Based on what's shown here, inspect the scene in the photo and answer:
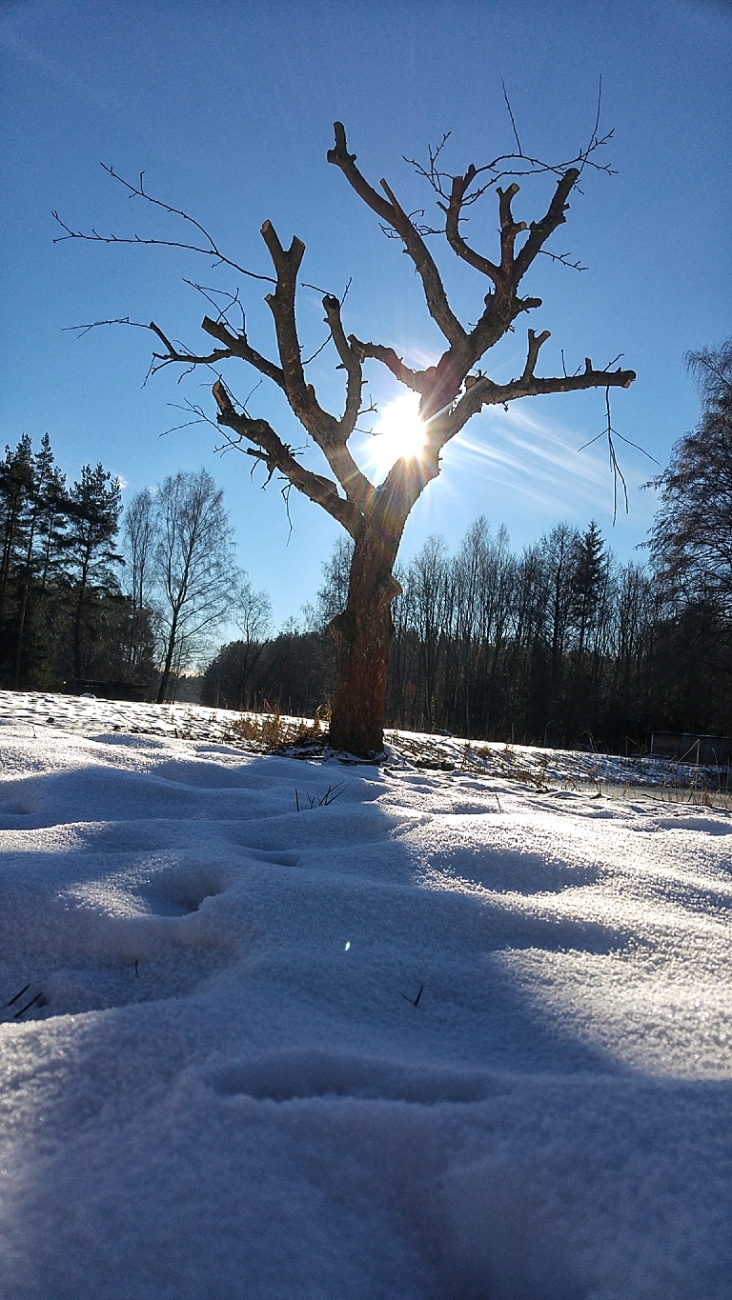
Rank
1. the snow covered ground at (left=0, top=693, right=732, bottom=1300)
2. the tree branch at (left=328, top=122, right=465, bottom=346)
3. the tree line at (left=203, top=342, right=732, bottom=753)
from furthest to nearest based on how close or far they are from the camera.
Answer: the tree line at (left=203, top=342, right=732, bottom=753) → the tree branch at (left=328, top=122, right=465, bottom=346) → the snow covered ground at (left=0, top=693, right=732, bottom=1300)

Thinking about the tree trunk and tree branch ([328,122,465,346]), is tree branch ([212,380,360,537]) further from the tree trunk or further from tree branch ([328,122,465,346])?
tree branch ([328,122,465,346])

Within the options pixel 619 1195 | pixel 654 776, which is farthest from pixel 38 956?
pixel 654 776

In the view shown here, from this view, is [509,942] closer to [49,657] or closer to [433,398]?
[433,398]

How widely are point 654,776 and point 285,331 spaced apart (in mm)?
7926

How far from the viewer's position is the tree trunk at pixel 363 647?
4.89 meters

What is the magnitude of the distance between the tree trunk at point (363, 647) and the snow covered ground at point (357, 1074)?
3.19m

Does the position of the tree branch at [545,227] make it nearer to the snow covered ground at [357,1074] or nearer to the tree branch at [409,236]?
the tree branch at [409,236]

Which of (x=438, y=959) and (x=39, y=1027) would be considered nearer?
(x=39, y=1027)

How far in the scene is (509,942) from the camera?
48.9 inches

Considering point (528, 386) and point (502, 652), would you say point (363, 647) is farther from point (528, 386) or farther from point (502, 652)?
point (502, 652)

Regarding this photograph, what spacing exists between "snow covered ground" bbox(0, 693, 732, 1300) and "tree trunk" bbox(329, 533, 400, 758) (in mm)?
3190

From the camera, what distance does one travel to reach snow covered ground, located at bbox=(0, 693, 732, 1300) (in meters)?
0.55

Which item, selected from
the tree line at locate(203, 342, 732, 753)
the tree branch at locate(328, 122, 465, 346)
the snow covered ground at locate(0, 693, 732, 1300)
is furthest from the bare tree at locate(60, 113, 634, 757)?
the tree line at locate(203, 342, 732, 753)

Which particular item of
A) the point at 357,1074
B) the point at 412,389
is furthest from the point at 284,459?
the point at 357,1074
